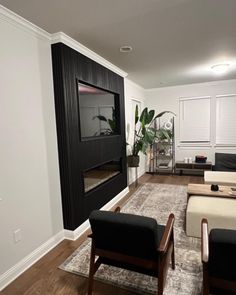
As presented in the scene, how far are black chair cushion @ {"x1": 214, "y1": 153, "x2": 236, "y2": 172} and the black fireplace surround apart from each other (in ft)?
10.1

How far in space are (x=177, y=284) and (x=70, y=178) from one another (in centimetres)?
158

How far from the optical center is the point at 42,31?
2.30 metres

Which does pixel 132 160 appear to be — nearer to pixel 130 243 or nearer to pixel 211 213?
pixel 211 213

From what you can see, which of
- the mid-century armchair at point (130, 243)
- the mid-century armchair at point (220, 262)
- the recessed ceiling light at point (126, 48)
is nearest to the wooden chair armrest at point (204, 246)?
the mid-century armchair at point (220, 262)

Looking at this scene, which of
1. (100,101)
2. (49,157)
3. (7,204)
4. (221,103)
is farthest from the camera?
(221,103)

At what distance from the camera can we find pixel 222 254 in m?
1.24

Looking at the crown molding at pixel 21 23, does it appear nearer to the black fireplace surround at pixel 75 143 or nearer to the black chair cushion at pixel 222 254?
the black fireplace surround at pixel 75 143

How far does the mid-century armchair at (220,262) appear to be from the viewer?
1214 millimetres

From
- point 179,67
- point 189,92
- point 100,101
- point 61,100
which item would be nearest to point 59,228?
point 61,100

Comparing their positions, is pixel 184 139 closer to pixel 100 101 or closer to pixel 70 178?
pixel 100 101

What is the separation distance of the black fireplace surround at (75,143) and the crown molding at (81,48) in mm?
55

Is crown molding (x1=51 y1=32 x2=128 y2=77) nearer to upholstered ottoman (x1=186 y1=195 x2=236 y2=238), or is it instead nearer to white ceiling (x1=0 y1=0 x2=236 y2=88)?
white ceiling (x1=0 y1=0 x2=236 y2=88)

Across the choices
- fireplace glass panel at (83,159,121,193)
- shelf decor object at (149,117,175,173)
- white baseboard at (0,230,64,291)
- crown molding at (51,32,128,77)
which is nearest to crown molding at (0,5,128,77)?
crown molding at (51,32,128,77)

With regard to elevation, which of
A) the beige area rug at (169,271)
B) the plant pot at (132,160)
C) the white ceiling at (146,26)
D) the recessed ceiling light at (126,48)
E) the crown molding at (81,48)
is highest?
the white ceiling at (146,26)
